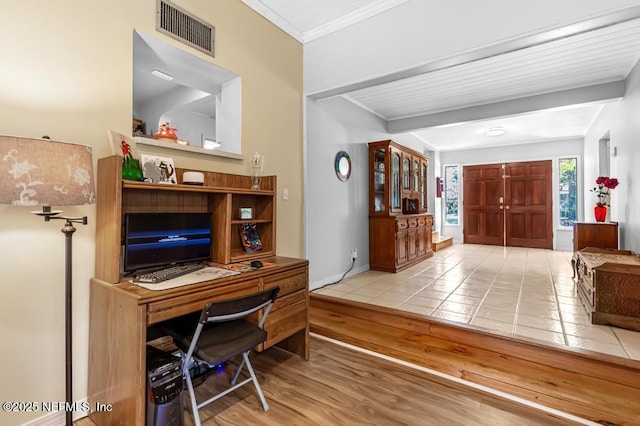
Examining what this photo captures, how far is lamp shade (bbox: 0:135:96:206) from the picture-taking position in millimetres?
1285

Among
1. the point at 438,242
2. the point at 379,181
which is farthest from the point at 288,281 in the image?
the point at 438,242

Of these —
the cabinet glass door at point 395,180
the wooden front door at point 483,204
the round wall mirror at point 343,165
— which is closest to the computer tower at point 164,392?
the round wall mirror at point 343,165

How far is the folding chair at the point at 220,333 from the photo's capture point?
1.54 m

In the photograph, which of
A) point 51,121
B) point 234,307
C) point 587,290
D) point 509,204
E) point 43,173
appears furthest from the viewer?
point 509,204

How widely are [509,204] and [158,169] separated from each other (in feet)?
26.6

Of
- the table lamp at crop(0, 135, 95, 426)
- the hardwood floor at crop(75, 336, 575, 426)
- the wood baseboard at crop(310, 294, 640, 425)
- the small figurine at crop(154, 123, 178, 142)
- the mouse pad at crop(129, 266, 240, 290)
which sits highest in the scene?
the small figurine at crop(154, 123, 178, 142)

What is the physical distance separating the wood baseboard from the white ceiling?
223 centimetres

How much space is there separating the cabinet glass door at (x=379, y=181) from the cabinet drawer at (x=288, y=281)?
108 inches

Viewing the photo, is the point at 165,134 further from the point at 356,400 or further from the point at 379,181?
the point at 379,181

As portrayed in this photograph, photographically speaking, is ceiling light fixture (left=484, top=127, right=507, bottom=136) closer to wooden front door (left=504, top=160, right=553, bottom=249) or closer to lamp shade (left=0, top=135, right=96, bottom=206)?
wooden front door (left=504, top=160, right=553, bottom=249)

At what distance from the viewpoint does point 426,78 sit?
12.8 feet

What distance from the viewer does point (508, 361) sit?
2.22 m

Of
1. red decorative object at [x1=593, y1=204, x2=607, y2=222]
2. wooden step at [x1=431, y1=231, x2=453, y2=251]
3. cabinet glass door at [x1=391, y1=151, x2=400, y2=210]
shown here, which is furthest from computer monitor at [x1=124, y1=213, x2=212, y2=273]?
wooden step at [x1=431, y1=231, x2=453, y2=251]

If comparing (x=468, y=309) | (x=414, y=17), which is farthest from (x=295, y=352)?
(x=414, y=17)
